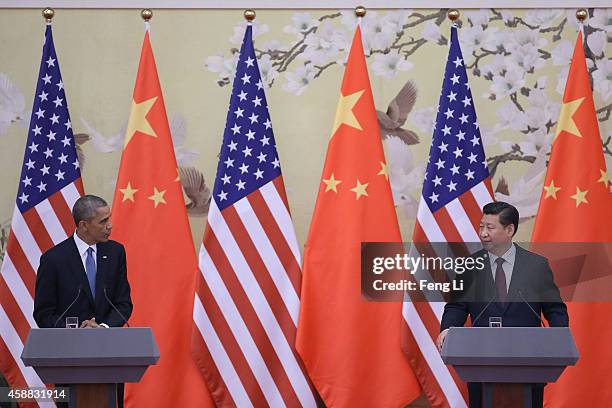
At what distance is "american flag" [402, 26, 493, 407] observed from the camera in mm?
5602

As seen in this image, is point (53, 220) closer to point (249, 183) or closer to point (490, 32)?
point (249, 183)

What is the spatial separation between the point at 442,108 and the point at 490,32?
71cm

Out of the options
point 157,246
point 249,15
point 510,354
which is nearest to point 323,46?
point 249,15

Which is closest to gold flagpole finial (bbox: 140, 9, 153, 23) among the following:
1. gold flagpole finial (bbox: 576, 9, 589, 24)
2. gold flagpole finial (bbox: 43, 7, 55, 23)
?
gold flagpole finial (bbox: 43, 7, 55, 23)

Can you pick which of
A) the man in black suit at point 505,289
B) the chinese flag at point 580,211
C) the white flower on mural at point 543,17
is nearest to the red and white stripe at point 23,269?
the man in black suit at point 505,289

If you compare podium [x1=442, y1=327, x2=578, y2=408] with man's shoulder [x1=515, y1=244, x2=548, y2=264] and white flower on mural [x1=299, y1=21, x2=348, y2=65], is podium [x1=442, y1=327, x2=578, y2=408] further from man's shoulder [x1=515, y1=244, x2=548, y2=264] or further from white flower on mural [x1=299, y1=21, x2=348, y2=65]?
white flower on mural [x1=299, y1=21, x2=348, y2=65]

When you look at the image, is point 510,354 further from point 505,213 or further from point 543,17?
point 543,17

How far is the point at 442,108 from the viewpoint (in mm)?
5766

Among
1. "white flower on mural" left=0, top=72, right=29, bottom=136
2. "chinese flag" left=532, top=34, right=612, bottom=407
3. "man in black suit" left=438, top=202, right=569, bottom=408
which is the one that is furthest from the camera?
"white flower on mural" left=0, top=72, right=29, bottom=136

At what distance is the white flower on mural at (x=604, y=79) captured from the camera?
6.06m

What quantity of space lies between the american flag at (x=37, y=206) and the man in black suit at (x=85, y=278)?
2.94 ft

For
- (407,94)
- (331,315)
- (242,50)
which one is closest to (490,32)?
(407,94)

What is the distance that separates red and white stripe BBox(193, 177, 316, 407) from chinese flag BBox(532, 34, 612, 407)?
1.42 meters

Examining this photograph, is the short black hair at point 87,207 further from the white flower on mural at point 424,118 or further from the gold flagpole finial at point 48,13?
the white flower on mural at point 424,118
